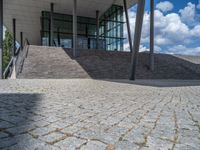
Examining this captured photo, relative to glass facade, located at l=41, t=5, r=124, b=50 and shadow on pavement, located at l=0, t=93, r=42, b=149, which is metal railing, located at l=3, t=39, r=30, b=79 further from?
shadow on pavement, located at l=0, t=93, r=42, b=149

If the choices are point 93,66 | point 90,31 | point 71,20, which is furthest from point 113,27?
point 93,66

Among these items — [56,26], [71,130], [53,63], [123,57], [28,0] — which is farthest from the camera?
[56,26]

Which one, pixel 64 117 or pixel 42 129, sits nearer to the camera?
pixel 42 129

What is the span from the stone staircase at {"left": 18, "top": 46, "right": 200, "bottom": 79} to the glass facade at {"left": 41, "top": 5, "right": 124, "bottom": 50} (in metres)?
9.47

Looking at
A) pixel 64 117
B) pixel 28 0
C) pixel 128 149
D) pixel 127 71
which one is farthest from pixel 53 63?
pixel 128 149

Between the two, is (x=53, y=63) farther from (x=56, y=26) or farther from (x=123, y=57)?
(x=56, y=26)

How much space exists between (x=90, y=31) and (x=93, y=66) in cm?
1556

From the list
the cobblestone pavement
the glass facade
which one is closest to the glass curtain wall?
the glass facade

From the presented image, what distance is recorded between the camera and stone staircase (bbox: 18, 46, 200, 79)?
15.5 meters

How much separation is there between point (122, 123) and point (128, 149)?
2.91ft

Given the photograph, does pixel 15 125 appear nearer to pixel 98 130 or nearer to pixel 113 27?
pixel 98 130

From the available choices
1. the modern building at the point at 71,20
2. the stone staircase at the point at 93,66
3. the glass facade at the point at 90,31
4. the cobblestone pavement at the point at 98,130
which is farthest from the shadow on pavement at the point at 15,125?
the glass facade at the point at 90,31

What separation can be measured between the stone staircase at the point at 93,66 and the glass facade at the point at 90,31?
9466mm

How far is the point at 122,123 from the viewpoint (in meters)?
2.89
